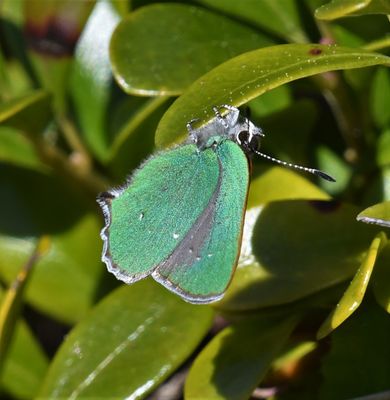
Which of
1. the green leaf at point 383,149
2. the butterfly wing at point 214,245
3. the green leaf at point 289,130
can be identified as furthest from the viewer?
the green leaf at point 289,130

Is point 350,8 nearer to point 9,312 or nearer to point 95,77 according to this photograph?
point 9,312

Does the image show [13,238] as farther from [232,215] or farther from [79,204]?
[232,215]

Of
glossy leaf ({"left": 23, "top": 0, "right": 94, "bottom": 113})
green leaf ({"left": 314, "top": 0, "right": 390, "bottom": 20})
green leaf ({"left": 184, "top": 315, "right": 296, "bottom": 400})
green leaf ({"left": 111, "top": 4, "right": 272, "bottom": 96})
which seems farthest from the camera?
glossy leaf ({"left": 23, "top": 0, "right": 94, "bottom": 113})

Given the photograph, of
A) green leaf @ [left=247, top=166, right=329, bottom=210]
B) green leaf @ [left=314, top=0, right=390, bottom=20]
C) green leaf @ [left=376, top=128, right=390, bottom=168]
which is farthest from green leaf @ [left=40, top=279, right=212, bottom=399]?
green leaf @ [left=314, top=0, right=390, bottom=20]

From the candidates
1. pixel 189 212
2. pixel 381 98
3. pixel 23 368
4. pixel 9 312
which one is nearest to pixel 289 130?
pixel 381 98

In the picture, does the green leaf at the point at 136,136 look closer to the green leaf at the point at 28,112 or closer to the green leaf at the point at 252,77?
the green leaf at the point at 28,112

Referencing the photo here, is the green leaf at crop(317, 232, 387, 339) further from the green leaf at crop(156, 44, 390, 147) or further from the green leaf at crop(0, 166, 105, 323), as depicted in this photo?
the green leaf at crop(0, 166, 105, 323)

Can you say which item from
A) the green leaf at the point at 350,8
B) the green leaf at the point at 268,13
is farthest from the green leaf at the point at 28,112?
the green leaf at the point at 350,8
